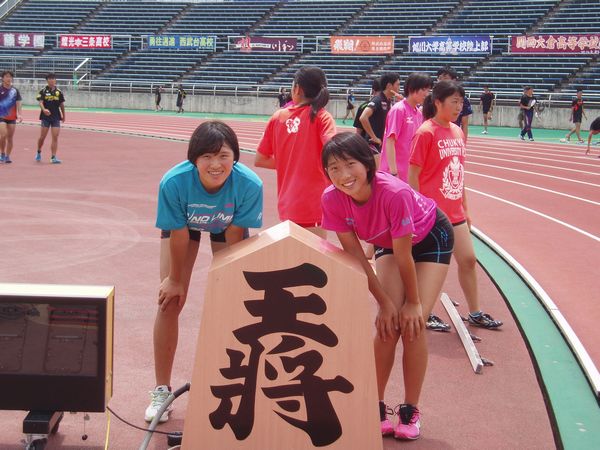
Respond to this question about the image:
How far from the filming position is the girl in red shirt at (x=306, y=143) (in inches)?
211

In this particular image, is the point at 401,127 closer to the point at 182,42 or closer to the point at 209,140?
→ the point at 209,140

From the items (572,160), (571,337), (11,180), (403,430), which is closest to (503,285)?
(571,337)

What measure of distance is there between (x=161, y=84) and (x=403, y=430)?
37884 millimetres

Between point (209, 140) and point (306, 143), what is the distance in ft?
5.85

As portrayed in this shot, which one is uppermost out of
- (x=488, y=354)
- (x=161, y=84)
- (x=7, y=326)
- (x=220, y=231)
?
(x=161, y=84)

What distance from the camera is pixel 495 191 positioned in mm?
13336

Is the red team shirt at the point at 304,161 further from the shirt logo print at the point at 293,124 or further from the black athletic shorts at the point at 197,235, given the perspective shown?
the black athletic shorts at the point at 197,235

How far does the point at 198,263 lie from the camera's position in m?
7.48

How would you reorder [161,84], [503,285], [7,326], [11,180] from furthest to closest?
[161,84], [11,180], [503,285], [7,326]

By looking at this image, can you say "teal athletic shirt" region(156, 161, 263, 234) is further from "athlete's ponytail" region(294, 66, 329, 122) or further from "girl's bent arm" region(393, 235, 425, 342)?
"athlete's ponytail" region(294, 66, 329, 122)

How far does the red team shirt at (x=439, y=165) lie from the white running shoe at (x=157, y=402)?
2.35 m

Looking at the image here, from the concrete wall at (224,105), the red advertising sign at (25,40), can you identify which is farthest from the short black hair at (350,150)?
the red advertising sign at (25,40)

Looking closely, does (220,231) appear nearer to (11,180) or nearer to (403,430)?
(403,430)

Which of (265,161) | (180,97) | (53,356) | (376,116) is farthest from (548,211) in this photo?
(180,97)
